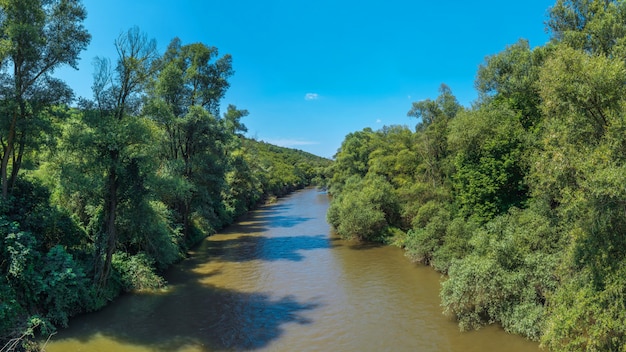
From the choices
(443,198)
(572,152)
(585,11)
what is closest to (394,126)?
(443,198)

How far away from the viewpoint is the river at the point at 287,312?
13.9m

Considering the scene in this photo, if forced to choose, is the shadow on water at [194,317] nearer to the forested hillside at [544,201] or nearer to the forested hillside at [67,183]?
the forested hillside at [67,183]

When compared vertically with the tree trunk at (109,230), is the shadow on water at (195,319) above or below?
below

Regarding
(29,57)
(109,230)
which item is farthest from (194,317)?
(29,57)

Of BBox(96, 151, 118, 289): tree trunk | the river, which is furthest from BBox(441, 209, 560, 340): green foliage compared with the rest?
BBox(96, 151, 118, 289): tree trunk

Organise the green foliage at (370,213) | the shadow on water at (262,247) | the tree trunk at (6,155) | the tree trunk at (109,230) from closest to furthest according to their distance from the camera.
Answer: the tree trunk at (6,155) → the tree trunk at (109,230) → the shadow on water at (262,247) → the green foliage at (370,213)

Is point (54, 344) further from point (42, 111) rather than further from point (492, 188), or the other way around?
point (492, 188)

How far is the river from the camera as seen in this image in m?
13.9

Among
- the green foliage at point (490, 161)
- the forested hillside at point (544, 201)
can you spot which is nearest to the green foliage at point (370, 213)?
the forested hillside at point (544, 201)

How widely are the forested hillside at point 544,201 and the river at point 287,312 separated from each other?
1520mm

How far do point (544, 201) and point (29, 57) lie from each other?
2401 centimetres

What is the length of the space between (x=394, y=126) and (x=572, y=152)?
1787 inches

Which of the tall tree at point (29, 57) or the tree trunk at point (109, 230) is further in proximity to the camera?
the tree trunk at point (109, 230)

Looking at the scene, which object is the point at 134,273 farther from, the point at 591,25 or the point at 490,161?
the point at 591,25
